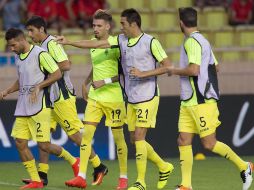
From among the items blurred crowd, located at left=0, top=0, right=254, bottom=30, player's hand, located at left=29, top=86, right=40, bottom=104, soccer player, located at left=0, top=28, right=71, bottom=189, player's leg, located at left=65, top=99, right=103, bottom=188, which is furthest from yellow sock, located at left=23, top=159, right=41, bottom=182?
blurred crowd, located at left=0, top=0, right=254, bottom=30

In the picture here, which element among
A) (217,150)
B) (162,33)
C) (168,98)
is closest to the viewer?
(217,150)

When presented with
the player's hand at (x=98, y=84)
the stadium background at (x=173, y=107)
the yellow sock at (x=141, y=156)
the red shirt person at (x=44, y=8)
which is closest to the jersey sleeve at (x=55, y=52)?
the player's hand at (x=98, y=84)

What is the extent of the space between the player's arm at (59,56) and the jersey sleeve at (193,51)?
1.99 meters

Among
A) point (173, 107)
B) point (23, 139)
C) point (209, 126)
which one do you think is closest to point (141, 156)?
point (209, 126)

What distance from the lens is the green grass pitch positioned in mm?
12637

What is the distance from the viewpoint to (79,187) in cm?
1199

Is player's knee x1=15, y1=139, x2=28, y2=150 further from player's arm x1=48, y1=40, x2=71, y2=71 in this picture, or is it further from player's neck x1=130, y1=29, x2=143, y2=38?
player's neck x1=130, y1=29, x2=143, y2=38

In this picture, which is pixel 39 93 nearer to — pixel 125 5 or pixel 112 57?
pixel 112 57

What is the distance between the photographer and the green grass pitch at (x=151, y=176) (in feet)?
41.5

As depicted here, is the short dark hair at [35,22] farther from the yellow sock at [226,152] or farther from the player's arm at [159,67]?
the yellow sock at [226,152]

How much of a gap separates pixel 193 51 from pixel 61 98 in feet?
8.21

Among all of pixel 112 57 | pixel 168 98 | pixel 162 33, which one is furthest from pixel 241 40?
pixel 112 57

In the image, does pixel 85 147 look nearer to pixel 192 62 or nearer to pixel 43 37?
pixel 43 37

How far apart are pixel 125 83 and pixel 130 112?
1.15ft
